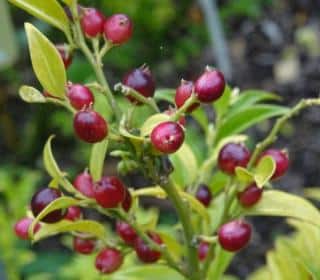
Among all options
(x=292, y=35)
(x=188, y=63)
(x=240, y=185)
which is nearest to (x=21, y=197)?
(x=240, y=185)

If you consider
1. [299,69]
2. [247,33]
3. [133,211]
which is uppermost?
[247,33]

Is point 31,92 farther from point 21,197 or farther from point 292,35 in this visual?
point 292,35

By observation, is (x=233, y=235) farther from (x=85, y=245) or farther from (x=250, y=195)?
(x=85, y=245)

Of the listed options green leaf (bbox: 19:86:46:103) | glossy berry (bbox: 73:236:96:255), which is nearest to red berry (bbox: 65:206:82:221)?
glossy berry (bbox: 73:236:96:255)

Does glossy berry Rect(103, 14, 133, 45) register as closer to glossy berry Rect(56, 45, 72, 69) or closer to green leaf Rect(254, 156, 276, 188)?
glossy berry Rect(56, 45, 72, 69)

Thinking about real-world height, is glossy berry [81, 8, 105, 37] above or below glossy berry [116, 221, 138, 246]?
above

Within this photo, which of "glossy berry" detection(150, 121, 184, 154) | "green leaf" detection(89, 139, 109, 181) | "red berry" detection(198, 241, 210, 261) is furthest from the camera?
"red berry" detection(198, 241, 210, 261)
